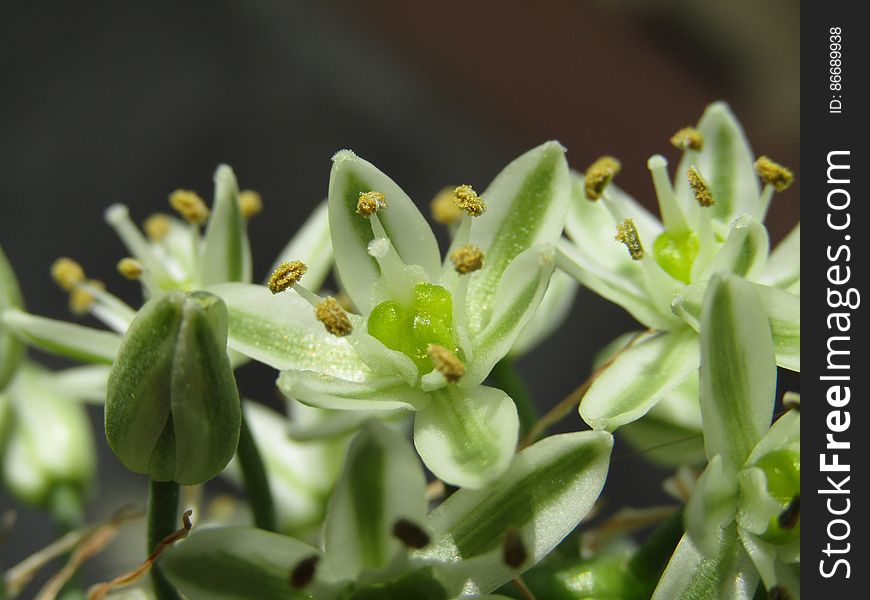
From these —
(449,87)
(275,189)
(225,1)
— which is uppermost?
(225,1)

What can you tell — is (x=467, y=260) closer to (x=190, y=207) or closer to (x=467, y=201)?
(x=467, y=201)

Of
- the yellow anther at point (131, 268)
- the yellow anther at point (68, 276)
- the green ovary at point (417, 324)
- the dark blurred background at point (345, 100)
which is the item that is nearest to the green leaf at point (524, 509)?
the green ovary at point (417, 324)

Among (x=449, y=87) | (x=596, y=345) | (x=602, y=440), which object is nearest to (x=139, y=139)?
(x=449, y=87)

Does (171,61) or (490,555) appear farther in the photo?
(171,61)

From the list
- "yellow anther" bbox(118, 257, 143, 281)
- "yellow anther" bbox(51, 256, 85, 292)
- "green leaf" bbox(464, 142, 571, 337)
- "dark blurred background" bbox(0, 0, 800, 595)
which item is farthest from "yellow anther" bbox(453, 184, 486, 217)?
"dark blurred background" bbox(0, 0, 800, 595)

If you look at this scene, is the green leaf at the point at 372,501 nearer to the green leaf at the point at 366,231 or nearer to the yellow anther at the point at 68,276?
the green leaf at the point at 366,231

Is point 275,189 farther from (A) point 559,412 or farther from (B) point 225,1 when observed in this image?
(A) point 559,412
